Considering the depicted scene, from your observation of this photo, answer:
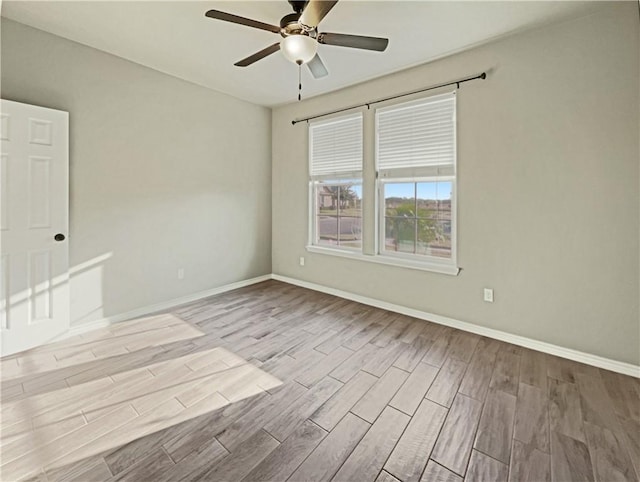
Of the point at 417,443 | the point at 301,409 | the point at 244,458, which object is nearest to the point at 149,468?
the point at 244,458

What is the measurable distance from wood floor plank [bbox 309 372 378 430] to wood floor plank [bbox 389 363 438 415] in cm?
22

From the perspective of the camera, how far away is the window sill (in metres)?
3.16

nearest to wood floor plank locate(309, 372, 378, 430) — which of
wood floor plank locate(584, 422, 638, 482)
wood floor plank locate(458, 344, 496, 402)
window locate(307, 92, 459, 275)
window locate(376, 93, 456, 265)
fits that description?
wood floor plank locate(458, 344, 496, 402)

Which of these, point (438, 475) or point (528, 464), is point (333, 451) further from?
point (528, 464)

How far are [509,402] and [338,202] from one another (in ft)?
9.63

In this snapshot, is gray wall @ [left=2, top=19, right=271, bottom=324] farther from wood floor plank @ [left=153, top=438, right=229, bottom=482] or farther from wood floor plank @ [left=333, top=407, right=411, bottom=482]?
wood floor plank @ [left=333, top=407, right=411, bottom=482]

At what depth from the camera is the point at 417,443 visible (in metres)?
1.63

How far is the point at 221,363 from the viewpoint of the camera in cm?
242

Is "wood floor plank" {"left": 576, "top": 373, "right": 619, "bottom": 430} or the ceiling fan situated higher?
the ceiling fan

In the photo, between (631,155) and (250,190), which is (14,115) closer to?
(250,190)

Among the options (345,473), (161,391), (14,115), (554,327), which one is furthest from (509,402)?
(14,115)

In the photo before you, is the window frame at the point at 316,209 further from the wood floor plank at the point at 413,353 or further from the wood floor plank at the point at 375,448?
the wood floor plank at the point at 375,448

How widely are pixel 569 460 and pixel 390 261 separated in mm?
2279

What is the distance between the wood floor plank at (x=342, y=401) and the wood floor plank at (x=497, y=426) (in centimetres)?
72
